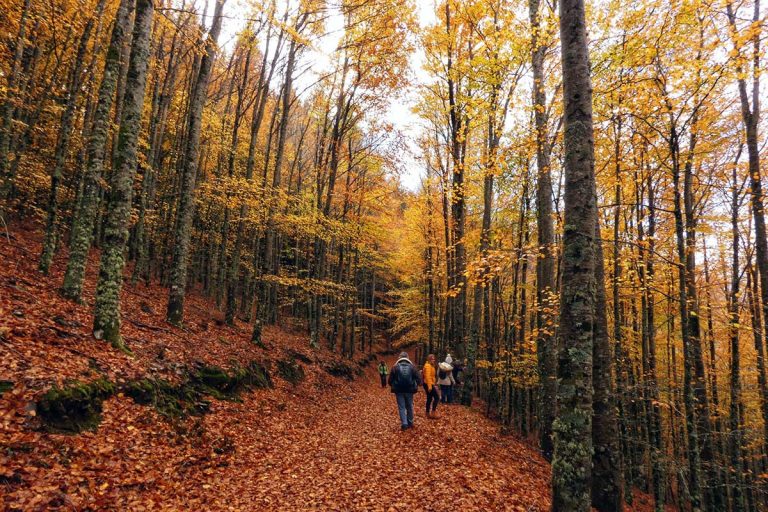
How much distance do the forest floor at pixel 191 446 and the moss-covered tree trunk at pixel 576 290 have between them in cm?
232

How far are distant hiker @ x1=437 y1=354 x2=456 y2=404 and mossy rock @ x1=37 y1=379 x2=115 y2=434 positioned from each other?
1050 centimetres

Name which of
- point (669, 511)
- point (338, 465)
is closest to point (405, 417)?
point (338, 465)

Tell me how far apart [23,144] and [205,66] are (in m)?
7.42

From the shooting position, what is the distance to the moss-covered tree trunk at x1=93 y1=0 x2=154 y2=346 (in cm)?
745

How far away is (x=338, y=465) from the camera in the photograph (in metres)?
7.48

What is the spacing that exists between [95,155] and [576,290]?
11.0 m

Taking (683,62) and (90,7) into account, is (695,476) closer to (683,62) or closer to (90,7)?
(683,62)

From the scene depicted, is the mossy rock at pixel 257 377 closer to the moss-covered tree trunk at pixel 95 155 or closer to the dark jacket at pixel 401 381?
the dark jacket at pixel 401 381

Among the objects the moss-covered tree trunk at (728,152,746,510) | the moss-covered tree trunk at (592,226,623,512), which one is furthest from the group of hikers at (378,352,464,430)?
the moss-covered tree trunk at (728,152,746,510)

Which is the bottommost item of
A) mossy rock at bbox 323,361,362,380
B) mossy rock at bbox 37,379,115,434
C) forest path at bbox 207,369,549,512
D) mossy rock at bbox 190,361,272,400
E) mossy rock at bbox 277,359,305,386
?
mossy rock at bbox 323,361,362,380

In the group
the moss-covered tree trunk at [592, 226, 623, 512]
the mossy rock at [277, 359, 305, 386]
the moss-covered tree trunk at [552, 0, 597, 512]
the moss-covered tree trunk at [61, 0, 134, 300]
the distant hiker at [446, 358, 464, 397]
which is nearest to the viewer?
the moss-covered tree trunk at [552, 0, 597, 512]

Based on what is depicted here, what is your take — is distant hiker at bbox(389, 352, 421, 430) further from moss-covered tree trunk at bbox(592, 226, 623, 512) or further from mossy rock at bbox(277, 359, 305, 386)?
mossy rock at bbox(277, 359, 305, 386)

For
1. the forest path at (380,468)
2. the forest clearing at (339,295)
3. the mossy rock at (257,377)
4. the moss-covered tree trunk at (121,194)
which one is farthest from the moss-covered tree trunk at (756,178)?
the moss-covered tree trunk at (121,194)

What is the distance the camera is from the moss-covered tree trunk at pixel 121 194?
7.45 meters
